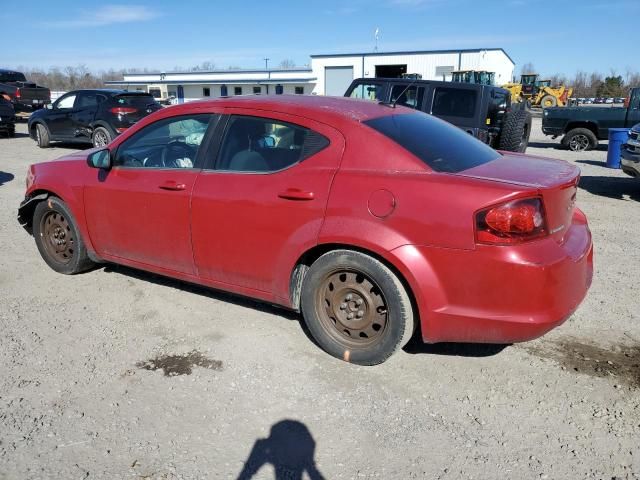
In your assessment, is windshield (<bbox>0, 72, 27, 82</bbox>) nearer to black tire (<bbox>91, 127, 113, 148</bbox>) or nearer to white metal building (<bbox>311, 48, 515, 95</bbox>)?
black tire (<bbox>91, 127, 113, 148</bbox>)

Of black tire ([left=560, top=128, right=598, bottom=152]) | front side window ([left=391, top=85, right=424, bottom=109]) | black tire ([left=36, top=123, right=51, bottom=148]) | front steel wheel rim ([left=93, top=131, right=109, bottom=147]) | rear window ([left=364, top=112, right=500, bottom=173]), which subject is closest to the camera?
rear window ([left=364, top=112, right=500, bottom=173])

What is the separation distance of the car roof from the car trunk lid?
85 cm

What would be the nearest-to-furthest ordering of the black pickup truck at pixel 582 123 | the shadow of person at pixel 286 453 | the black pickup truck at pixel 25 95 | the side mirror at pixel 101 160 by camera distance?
the shadow of person at pixel 286 453
the side mirror at pixel 101 160
the black pickup truck at pixel 582 123
the black pickup truck at pixel 25 95

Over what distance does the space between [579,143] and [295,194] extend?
15630 millimetres

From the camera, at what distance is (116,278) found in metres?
4.96

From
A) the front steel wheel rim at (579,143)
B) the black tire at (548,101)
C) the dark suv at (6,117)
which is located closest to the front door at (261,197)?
the front steel wheel rim at (579,143)

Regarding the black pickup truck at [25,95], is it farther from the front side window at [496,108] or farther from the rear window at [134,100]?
the front side window at [496,108]

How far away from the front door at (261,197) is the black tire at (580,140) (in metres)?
15.2

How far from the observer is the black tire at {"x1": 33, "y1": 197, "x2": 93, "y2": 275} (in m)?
4.74

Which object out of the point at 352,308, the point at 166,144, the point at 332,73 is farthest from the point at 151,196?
the point at 332,73

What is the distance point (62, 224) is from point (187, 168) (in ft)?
5.60

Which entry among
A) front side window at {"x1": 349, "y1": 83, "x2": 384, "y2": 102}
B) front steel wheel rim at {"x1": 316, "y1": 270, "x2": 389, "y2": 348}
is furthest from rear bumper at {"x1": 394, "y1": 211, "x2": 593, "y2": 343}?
front side window at {"x1": 349, "y1": 83, "x2": 384, "y2": 102}

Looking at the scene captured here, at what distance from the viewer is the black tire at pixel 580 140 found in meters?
16.1

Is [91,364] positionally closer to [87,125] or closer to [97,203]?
[97,203]
